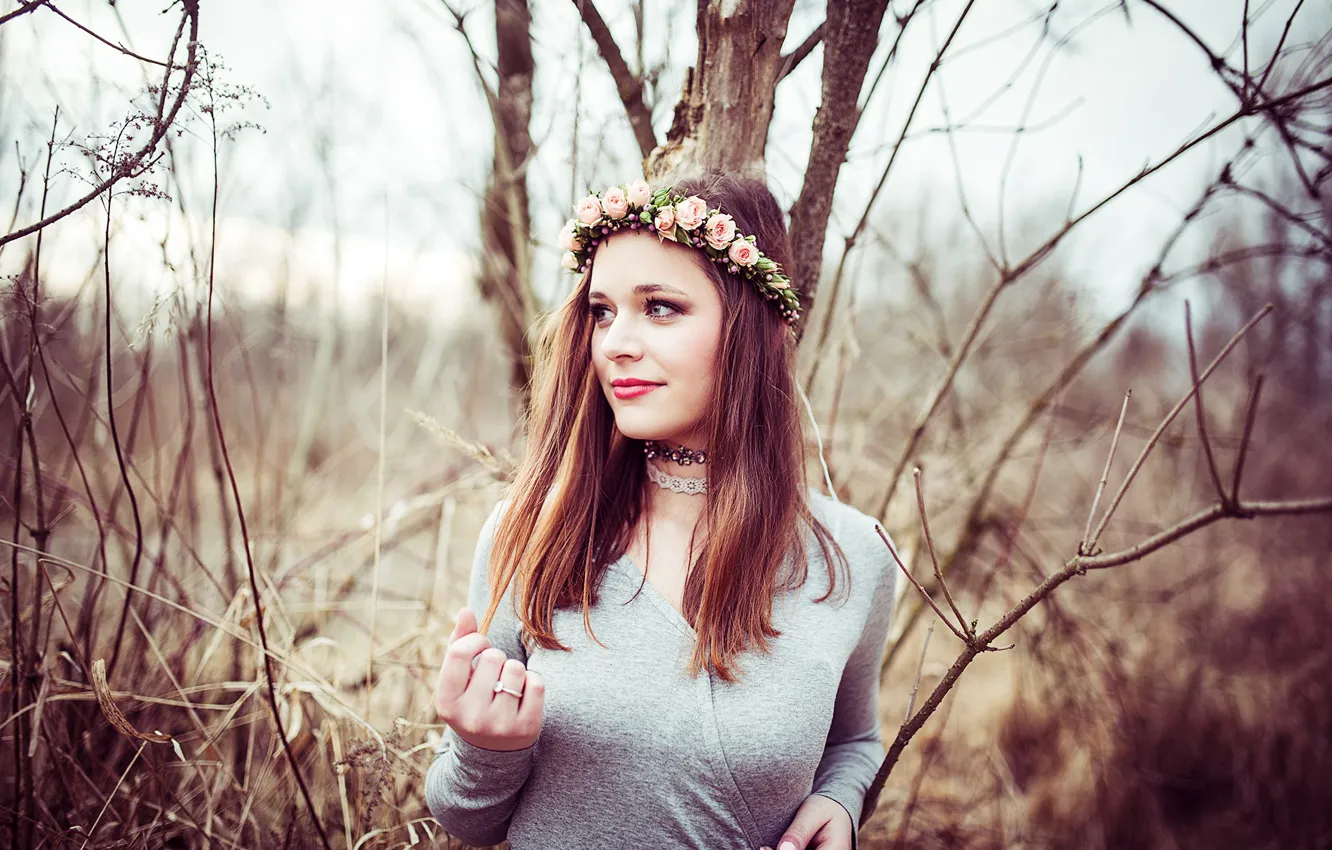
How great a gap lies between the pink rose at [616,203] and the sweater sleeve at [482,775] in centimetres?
70

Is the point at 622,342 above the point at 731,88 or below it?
below

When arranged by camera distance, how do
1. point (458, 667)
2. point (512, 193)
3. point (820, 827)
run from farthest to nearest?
point (512, 193)
point (820, 827)
point (458, 667)

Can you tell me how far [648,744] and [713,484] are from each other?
1.71 feet

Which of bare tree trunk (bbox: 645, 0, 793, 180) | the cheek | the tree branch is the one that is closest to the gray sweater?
the cheek

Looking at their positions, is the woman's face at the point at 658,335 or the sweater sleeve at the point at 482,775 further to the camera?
the woman's face at the point at 658,335

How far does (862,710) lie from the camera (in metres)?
1.64

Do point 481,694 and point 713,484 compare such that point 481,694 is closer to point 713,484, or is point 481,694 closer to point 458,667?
point 458,667

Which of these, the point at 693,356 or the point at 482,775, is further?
the point at 693,356

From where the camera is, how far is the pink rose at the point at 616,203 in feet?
4.83

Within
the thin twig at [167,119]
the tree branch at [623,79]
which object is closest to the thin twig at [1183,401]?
the tree branch at [623,79]

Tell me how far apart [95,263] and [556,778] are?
1630 mm

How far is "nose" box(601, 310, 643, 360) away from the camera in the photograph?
4.74 ft

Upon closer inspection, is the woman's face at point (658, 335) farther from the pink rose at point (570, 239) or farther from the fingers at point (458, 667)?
the fingers at point (458, 667)

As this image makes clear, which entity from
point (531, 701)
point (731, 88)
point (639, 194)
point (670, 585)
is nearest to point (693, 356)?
point (639, 194)
